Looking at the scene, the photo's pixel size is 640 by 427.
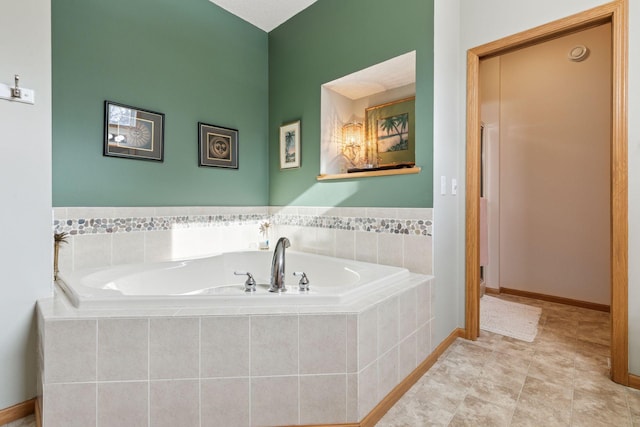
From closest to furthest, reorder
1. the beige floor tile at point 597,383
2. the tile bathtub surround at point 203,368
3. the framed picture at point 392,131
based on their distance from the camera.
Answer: the tile bathtub surround at point 203,368 → the beige floor tile at point 597,383 → the framed picture at point 392,131

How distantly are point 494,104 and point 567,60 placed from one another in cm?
69

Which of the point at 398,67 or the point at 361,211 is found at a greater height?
the point at 398,67

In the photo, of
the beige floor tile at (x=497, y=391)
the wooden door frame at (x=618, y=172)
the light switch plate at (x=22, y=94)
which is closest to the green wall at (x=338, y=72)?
the wooden door frame at (x=618, y=172)

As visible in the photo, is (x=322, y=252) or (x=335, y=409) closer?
(x=335, y=409)

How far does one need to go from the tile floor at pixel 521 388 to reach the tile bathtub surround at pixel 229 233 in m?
0.64

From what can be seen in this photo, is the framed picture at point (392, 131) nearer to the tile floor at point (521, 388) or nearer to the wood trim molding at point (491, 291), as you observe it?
the tile floor at point (521, 388)

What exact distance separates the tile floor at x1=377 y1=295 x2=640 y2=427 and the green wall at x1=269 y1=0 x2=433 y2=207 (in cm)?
105

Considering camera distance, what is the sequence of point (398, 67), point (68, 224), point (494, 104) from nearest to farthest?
1. point (68, 224)
2. point (398, 67)
3. point (494, 104)

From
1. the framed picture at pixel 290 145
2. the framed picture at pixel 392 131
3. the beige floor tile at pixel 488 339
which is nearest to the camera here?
the beige floor tile at pixel 488 339

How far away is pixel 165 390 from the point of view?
123cm

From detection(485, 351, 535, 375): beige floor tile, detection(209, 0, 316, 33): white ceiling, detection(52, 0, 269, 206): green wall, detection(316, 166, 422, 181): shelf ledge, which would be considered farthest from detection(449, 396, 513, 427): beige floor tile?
detection(209, 0, 316, 33): white ceiling

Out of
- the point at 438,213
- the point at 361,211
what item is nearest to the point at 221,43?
the point at 361,211

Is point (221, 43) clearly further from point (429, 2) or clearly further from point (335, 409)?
point (335, 409)

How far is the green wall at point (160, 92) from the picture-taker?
6.36 ft
